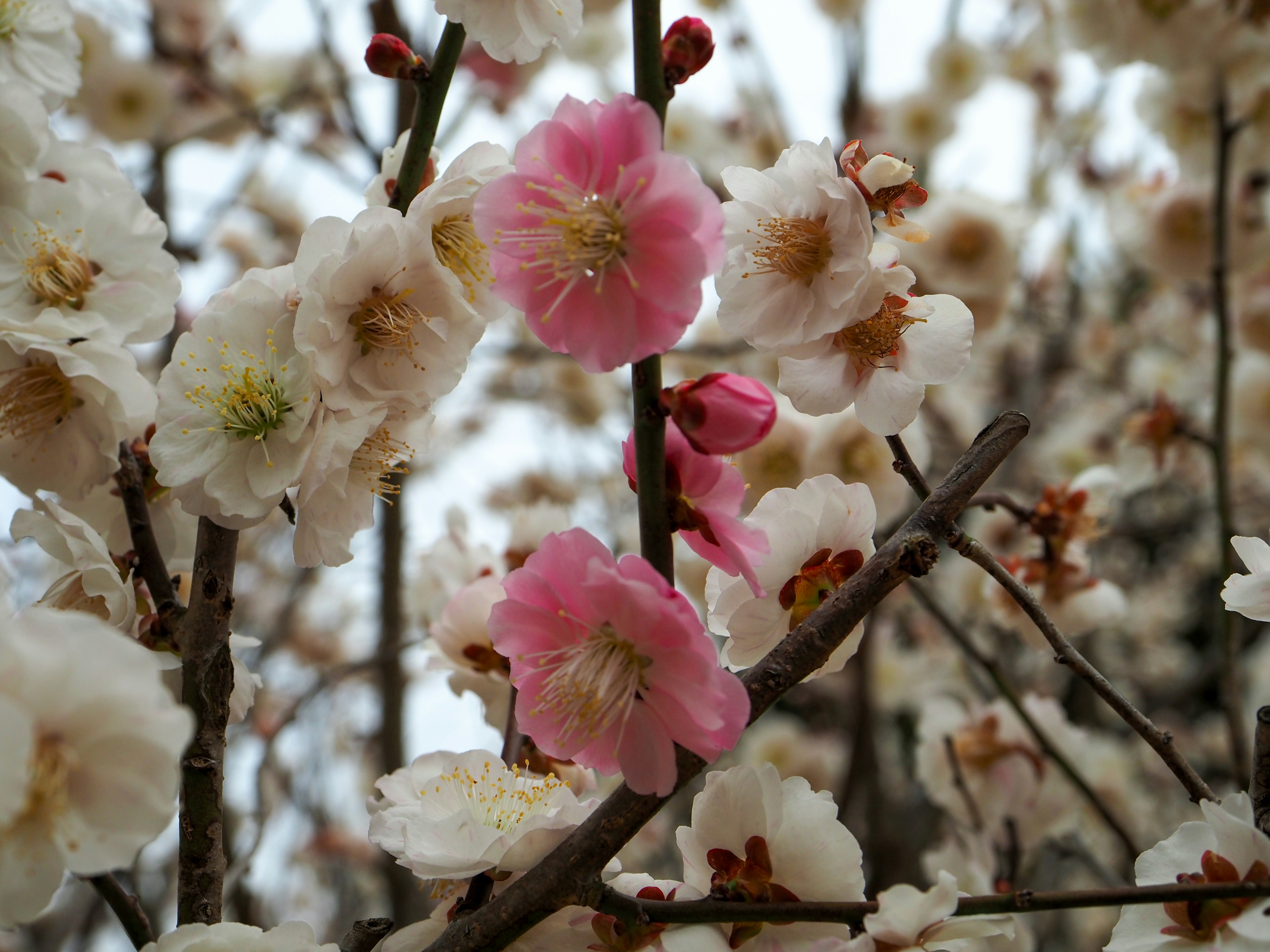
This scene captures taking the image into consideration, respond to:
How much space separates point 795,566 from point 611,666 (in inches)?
6.7

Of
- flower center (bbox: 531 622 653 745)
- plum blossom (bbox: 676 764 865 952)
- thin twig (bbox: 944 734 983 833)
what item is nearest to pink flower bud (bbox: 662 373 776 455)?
flower center (bbox: 531 622 653 745)

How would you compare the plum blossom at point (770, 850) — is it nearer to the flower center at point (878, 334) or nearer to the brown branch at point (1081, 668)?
the brown branch at point (1081, 668)

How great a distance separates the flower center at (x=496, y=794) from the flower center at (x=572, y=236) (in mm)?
348

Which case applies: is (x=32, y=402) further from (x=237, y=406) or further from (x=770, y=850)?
(x=770, y=850)

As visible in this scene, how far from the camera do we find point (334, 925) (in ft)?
8.86

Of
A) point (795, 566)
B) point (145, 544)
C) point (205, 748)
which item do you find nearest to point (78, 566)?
point (145, 544)

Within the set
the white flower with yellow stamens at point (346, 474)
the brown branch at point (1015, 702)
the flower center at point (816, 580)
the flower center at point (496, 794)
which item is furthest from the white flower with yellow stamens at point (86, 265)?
the brown branch at point (1015, 702)

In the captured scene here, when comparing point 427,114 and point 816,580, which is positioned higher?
point 427,114

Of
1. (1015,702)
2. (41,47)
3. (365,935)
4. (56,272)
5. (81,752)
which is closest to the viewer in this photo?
(81,752)

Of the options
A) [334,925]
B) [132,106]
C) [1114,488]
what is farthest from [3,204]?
[334,925]

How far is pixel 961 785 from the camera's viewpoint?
1.31m

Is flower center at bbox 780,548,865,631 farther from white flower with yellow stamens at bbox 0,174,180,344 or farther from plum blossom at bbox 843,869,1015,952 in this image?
white flower with yellow stamens at bbox 0,174,180,344

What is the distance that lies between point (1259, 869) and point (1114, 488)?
73 cm

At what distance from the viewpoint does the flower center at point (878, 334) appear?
70 cm
